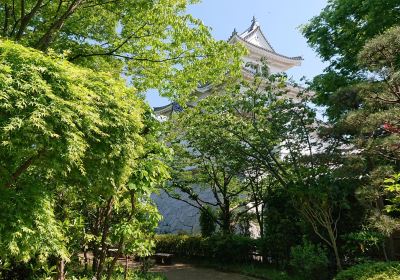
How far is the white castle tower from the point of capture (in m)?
22.1

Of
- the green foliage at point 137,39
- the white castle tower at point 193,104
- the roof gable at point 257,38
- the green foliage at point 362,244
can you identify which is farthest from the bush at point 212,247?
the roof gable at point 257,38

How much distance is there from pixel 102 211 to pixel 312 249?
233 inches

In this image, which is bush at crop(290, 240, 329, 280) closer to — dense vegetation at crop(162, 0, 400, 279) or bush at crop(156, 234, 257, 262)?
dense vegetation at crop(162, 0, 400, 279)

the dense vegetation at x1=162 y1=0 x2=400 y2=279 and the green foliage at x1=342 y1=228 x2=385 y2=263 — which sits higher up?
the dense vegetation at x1=162 y1=0 x2=400 y2=279

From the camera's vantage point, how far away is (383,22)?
10.4 meters

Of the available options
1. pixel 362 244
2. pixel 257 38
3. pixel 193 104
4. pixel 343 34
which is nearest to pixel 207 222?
pixel 193 104

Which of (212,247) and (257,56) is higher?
(257,56)

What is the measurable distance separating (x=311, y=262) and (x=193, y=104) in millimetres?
15418

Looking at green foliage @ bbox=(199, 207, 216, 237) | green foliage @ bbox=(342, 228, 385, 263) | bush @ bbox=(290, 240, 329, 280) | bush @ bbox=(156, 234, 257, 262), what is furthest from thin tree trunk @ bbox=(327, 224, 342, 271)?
green foliage @ bbox=(199, 207, 216, 237)

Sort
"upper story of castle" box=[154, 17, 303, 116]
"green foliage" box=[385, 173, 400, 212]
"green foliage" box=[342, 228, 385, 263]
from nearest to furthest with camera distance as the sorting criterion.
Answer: "green foliage" box=[385, 173, 400, 212] → "green foliage" box=[342, 228, 385, 263] → "upper story of castle" box=[154, 17, 303, 116]

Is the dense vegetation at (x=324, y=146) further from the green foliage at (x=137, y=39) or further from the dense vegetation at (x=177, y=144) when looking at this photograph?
the green foliage at (x=137, y=39)

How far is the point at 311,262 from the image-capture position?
29.2ft

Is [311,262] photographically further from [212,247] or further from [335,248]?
[212,247]

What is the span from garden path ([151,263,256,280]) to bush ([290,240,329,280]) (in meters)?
2.37
